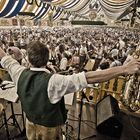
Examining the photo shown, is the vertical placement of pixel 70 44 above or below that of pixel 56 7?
below

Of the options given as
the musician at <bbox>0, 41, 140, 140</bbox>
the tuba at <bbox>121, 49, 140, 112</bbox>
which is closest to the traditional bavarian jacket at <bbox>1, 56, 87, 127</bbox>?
the musician at <bbox>0, 41, 140, 140</bbox>

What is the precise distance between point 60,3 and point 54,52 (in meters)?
1.44

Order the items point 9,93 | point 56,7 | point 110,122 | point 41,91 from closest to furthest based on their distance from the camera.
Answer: point 41,91 < point 9,93 < point 110,122 < point 56,7

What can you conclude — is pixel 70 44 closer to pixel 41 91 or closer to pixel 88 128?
pixel 88 128

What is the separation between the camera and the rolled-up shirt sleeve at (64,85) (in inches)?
50.7

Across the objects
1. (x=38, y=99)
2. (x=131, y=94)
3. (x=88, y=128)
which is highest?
(x=38, y=99)

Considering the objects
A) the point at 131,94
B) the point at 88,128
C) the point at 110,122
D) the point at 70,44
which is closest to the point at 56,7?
the point at 70,44

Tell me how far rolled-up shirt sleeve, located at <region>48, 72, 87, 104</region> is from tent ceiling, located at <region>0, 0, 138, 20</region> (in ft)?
14.3

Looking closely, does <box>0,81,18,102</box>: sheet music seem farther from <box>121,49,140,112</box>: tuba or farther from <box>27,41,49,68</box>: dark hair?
<box>121,49,140,112</box>: tuba

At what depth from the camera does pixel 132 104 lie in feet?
6.69

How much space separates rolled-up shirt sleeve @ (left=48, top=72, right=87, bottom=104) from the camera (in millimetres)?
1288

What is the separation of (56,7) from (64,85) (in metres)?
6.16

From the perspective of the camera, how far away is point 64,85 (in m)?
1.35

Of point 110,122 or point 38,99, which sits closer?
point 38,99
